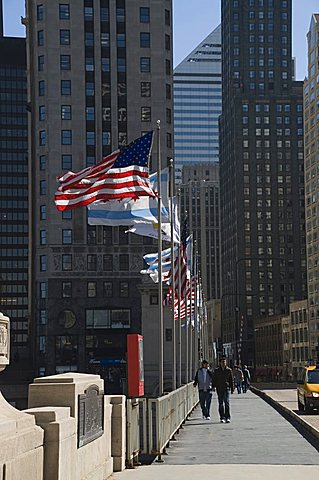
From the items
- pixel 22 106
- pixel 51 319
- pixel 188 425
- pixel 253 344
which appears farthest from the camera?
pixel 253 344

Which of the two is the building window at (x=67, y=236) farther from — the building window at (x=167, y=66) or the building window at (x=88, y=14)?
the building window at (x=88, y=14)

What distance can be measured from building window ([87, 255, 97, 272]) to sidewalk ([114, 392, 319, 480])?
252 feet

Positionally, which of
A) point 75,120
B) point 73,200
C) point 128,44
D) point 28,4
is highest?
point 28,4

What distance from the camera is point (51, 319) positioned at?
10419cm

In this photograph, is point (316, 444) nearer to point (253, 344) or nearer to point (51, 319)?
point (51, 319)

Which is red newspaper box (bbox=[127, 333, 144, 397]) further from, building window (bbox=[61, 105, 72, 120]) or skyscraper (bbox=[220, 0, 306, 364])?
skyscraper (bbox=[220, 0, 306, 364])

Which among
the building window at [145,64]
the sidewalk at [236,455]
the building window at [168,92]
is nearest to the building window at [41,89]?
the building window at [145,64]

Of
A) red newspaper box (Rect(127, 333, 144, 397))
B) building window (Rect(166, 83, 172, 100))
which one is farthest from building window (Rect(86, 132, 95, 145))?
red newspaper box (Rect(127, 333, 144, 397))

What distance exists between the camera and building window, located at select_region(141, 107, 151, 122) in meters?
110

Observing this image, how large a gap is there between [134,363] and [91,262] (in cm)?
8985

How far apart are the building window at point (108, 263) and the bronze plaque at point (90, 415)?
92901mm

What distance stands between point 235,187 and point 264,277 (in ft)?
62.4

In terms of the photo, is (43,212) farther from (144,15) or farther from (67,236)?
(144,15)

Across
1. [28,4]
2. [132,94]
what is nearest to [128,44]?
[132,94]
